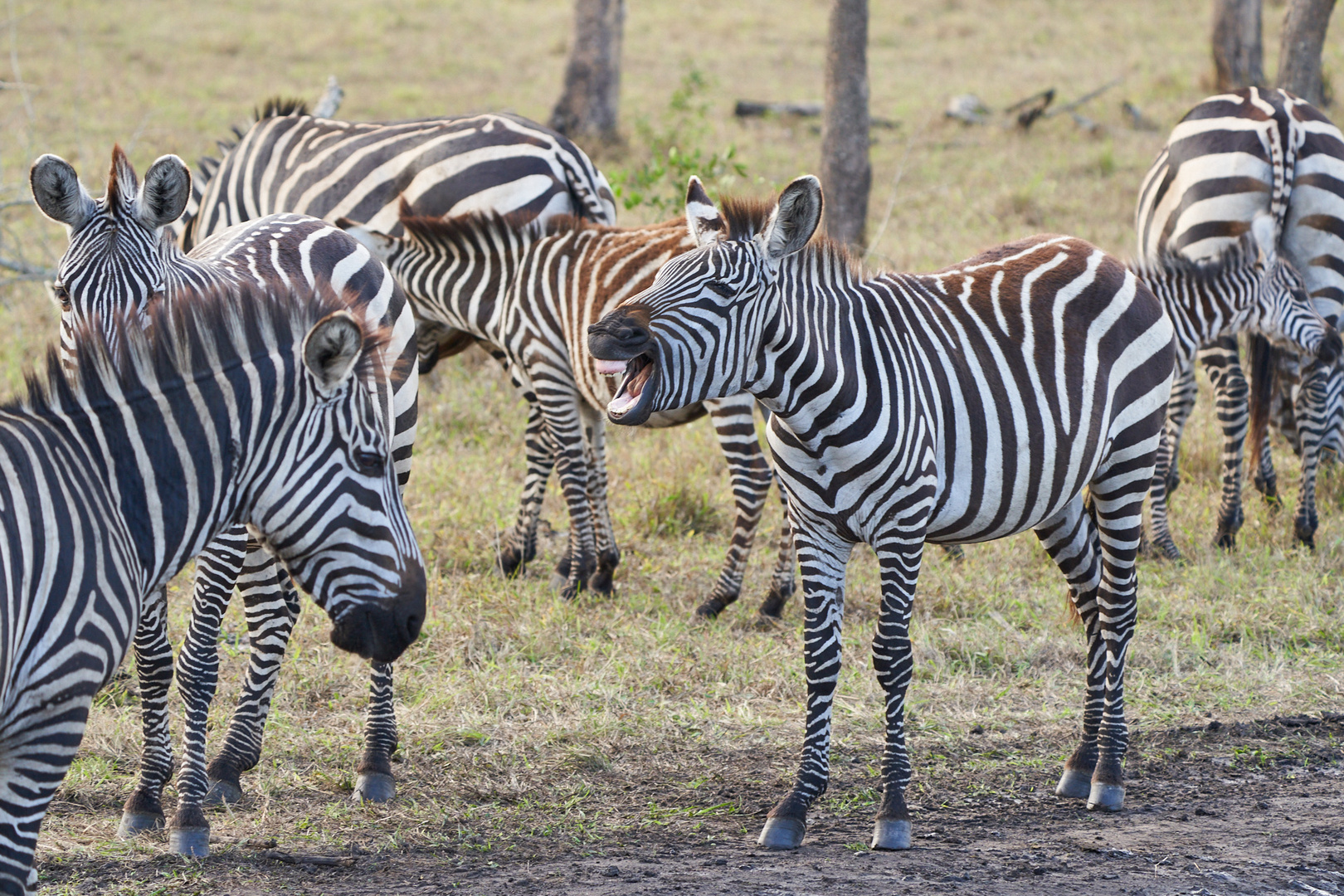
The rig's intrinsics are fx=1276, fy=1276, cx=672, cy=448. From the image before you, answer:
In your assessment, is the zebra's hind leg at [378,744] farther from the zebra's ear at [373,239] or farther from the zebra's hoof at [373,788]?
the zebra's ear at [373,239]

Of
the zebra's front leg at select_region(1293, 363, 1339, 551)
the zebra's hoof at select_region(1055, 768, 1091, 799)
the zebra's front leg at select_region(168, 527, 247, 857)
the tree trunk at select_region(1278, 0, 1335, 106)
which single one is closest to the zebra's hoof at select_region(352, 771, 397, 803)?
the zebra's front leg at select_region(168, 527, 247, 857)

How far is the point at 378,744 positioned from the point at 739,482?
8.60 feet

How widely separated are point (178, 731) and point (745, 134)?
12.4m

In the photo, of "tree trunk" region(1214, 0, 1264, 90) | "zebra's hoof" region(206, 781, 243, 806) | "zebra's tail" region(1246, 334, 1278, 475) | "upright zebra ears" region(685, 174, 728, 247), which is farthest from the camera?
"tree trunk" region(1214, 0, 1264, 90)

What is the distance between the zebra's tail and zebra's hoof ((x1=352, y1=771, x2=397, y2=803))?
233 inches

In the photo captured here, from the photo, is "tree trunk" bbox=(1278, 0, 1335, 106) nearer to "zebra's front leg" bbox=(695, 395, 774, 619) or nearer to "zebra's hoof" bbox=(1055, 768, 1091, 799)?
"zebra's front leg" bbox=(695, 395, 774, 619)

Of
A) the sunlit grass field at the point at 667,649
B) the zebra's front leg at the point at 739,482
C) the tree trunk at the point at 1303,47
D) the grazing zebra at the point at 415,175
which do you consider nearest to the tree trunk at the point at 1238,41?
the sunlit grass field at the point at 667,649

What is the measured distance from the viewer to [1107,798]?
4.79 metres

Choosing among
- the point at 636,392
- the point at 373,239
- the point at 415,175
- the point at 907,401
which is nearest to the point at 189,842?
the point at 636,392

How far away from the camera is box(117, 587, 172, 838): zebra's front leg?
4.61 metres

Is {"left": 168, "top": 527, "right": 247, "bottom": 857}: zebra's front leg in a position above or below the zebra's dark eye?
below

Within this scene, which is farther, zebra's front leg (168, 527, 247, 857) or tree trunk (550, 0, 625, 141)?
tree trunk (550, 0, 625, 141)

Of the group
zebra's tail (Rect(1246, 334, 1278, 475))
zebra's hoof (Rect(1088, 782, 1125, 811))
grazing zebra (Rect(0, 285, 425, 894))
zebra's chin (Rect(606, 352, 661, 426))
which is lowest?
zebra's hoof (Rect(1088, 782, 1125, 811))

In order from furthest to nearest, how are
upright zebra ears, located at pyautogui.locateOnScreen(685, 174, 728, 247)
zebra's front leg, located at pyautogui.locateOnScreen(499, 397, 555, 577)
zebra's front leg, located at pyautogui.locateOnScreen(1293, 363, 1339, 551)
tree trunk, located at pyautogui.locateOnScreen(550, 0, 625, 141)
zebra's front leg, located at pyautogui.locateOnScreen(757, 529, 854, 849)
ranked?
tree trunk, located at pyautogui.locateOnScreen(550, 0, 625, 141)
zebra's front leg, located at pyautogui.locateOnScreen(1293, 363, 1339, 551)
zebra's front leg, located at pyautogui.locateOnScreen(499, 397, 555, 577)
zebra's front leg, located at pyautogui.locateOnScreen(757, 529, 854, 849)
upright zebra ears, located at pyautogui.locateOnScreen(685, 174, 728, 247)
